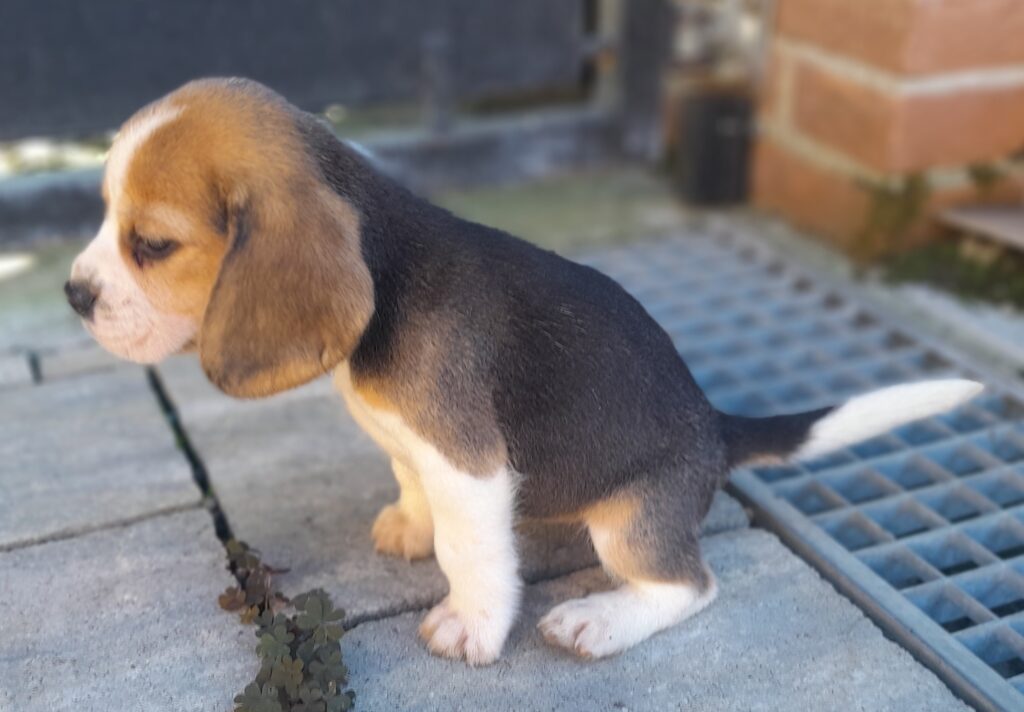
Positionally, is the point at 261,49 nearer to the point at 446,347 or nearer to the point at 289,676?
the point at 446,347

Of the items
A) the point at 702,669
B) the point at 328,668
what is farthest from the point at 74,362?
the point at 702,669

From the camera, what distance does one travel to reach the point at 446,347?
230cm

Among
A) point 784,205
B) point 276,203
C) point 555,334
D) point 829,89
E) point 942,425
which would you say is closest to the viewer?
point 276,203

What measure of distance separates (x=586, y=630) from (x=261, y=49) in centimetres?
347

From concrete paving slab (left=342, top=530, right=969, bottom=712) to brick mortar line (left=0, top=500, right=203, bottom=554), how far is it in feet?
2.49

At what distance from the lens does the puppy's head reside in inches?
82.7

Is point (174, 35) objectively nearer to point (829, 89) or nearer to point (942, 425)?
point (829, 89)

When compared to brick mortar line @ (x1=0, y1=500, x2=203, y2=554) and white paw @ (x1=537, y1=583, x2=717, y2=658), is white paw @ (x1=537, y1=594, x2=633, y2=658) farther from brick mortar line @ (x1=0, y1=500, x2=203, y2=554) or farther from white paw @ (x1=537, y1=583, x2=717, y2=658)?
brick mortar line @ (x1=0, y1=500, x2=203, y2=554)

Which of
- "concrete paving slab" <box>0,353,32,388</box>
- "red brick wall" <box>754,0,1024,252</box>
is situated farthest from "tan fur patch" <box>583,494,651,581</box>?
"red brick wall" <box>754,0,1024,252</box>

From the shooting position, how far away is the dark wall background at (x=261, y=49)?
4703 mm

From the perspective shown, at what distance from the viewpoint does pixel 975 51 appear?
429cm

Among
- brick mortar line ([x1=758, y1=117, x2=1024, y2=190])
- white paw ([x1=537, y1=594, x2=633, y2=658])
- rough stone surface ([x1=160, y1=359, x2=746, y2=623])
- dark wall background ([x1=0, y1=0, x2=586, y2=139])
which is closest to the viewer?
white paw ([x1=537, y1=594, x2=633, y2=658])

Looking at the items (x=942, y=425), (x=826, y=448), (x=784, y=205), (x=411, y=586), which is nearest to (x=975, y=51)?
(x=784, y=205)

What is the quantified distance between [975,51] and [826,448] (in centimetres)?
247
